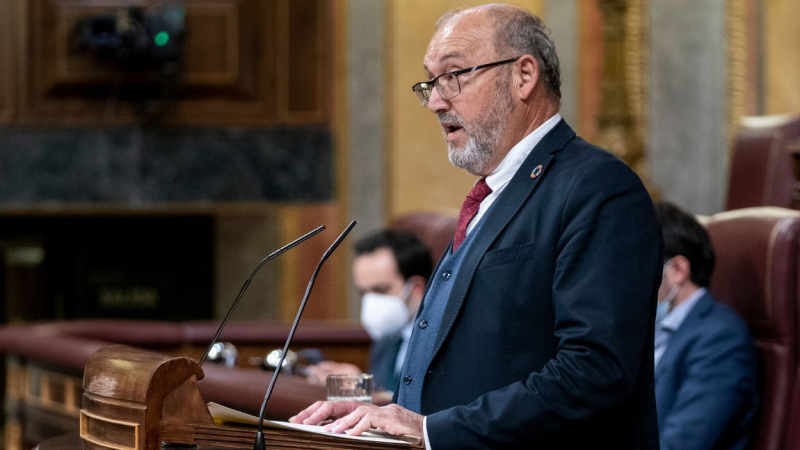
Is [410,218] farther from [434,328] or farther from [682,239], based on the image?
[434,328]

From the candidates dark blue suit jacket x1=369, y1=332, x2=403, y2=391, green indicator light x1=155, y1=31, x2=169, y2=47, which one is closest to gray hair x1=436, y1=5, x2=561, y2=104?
dark blue suit jacket x1=369, y1=332, x2=403, y2=391

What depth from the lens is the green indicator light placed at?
5500mm

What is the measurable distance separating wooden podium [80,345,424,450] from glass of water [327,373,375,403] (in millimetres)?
783

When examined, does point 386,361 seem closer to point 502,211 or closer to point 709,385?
point 709,385

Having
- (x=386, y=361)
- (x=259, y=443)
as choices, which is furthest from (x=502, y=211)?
(x=386, y=361)

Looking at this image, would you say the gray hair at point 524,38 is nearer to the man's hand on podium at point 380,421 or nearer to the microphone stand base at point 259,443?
the man's hand on podium at point 380,421

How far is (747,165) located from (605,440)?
8.66ft

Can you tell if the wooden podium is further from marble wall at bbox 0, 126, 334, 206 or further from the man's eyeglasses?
marble wall at bbox 0, 126, 334, 206

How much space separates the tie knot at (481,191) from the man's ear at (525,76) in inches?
6.6

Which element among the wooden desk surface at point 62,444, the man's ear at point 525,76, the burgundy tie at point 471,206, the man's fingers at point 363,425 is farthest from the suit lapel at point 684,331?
the wooden desk surface at point 62,444

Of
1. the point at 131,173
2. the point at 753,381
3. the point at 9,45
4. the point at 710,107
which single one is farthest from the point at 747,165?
the point at 9,45

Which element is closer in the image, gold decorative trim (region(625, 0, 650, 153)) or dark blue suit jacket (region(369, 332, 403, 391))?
dark blue suit jacket (region(369, 332, 403, 391))

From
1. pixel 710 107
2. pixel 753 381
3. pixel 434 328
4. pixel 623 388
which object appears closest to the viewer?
pixel 623 388

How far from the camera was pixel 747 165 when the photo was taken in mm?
3986
